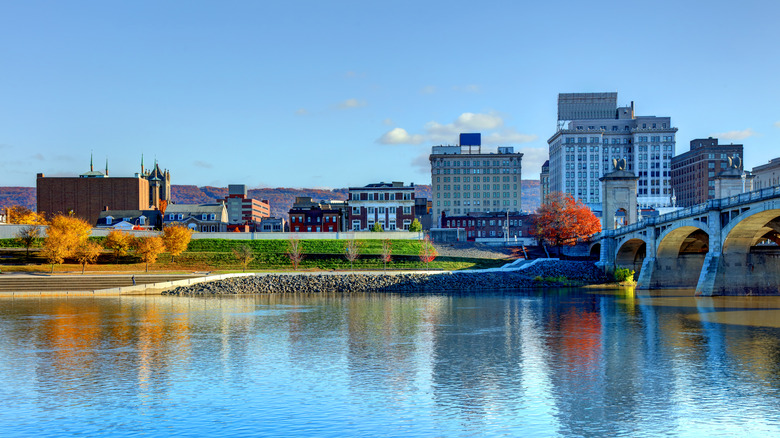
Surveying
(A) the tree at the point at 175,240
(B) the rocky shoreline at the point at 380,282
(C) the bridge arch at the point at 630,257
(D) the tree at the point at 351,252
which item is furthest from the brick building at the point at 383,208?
(B) the rocky shoreline at the point at 380,282

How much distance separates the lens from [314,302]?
6806cm

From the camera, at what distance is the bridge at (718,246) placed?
63.9m

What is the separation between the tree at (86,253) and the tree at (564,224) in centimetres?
6872

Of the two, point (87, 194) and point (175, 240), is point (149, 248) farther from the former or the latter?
point (87, 194)

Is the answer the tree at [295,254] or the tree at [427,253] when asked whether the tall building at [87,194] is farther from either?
Answer: the tree at [427,253]

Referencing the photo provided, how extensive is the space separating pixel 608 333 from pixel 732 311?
713 inches

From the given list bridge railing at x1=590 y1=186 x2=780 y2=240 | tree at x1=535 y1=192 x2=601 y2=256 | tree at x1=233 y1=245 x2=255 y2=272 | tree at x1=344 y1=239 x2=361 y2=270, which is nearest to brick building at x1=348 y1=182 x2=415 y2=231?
tree at x1=344 y1=239 x2=361 y2=270

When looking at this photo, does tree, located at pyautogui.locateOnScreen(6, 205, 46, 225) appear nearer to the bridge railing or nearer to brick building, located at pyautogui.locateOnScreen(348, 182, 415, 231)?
brick building, located at pyautogui.locateOnScreen(348, 182, 415, 231)

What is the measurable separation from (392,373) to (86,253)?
246ft

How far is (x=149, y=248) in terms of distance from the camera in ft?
310

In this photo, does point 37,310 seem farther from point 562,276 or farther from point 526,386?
point 562,276

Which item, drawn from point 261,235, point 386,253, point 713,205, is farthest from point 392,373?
point 261,235

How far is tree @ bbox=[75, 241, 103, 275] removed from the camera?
93.3 meters

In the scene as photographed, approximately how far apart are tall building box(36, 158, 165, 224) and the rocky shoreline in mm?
119972
